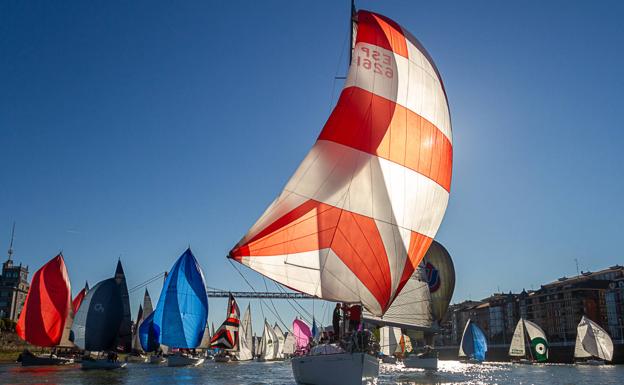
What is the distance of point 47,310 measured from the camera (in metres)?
47.4

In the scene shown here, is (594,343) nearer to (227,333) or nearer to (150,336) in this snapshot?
(227,333)

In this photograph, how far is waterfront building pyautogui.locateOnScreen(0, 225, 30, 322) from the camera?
102 meters

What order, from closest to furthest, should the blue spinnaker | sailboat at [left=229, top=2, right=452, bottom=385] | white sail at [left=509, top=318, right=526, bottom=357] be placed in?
sailboat at [left=229, top=2, right=452, bottom=385], white sail at [left=509, top=318, right=526, bottom=357], the blue spinnaker

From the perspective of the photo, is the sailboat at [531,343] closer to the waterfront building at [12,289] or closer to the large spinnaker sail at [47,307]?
the large spinnaker sail at [47,307]

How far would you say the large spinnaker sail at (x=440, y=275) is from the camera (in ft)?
141

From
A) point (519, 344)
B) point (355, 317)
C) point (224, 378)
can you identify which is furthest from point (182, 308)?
point (519, 344)

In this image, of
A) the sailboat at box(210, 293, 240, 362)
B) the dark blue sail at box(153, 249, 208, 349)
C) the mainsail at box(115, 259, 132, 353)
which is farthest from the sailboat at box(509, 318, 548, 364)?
the mainsail at box(115, 259, 132, 353)

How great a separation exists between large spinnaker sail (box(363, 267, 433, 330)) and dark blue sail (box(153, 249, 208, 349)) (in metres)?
21.1

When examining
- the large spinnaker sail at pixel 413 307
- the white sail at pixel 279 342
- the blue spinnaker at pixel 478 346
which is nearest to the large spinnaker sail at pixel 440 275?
the large spinnaker sail at pixel 413 307

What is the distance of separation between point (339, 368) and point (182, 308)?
3084 centimetres

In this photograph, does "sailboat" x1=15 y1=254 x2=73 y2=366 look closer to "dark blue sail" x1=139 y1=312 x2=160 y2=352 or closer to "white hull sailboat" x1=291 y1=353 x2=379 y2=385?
"dark blue sail" x1=139 y1=312 x2=160 y2=352

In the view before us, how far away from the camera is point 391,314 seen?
30906mm

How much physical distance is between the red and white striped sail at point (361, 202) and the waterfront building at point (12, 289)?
97.7 metres

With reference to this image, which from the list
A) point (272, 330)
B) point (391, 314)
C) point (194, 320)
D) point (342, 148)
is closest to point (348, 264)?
point (342, 148)
